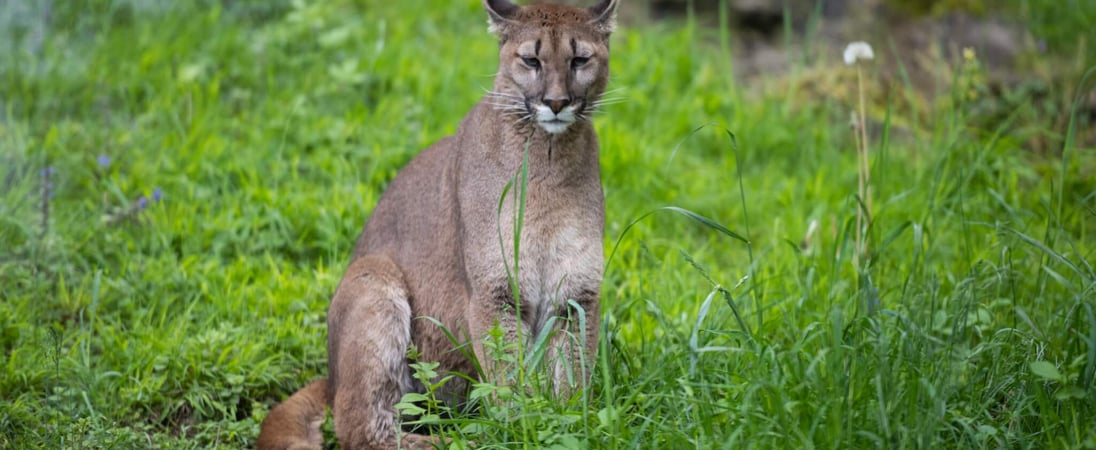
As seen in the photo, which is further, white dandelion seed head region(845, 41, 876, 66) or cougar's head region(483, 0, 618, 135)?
white dandelion seed head region(845, 41, 876, 66)

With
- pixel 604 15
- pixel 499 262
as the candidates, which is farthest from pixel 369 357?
pixel 604 15

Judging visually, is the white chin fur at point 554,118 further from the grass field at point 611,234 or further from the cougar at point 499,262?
the grass field at point 611,234

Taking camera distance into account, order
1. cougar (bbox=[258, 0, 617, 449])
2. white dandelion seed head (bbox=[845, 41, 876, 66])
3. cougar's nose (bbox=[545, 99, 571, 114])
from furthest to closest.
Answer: white dandelion seed head (bbox=[845, 41, 876, 66]) → cougar (bbox=[258, 0, 617, 449]) → cougar's nose (bbox=[545, 99, 571, 114])

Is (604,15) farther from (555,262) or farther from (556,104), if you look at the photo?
(555,262)

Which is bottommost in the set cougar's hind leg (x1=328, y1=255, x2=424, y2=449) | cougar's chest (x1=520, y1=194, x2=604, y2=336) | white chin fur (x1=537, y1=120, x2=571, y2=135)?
cougar's hind leg (x1=328, y1=255, x2=424, y2=449)

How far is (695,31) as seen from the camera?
9578mm

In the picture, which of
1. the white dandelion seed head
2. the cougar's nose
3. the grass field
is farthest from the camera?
the white dandelion seed head

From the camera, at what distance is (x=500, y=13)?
5.17 meters

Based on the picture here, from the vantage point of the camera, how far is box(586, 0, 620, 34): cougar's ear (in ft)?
16.8

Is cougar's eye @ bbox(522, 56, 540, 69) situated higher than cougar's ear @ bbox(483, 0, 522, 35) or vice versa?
cougar's ear @ bbox(483, 0, 522, 35)

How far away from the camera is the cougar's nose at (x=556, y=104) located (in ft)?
15.7

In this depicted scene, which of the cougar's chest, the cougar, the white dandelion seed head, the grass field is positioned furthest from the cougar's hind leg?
the white dandelion seed head

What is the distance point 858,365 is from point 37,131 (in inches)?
208

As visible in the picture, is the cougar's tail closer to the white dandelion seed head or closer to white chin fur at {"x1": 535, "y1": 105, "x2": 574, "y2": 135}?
white chin fur at {"x1": 535, "y1": 105, "x2": 574, "y2": 135}
